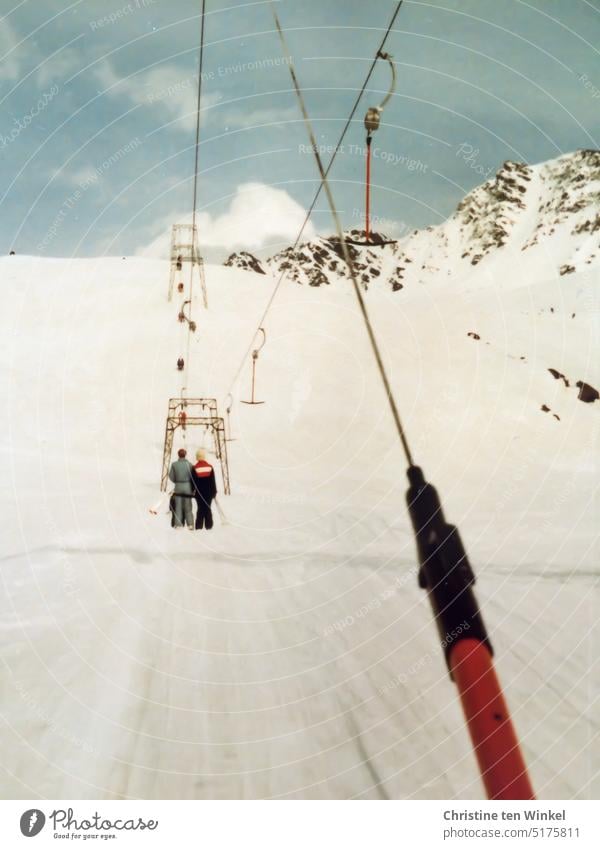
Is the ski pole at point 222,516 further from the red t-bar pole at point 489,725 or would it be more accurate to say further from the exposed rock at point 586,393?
the exposed rock at point 586,393

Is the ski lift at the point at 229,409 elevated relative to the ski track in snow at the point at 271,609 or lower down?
elevated

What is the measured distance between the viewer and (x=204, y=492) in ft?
23.4

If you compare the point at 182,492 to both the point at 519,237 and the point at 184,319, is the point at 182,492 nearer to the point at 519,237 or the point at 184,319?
the point at 184,319

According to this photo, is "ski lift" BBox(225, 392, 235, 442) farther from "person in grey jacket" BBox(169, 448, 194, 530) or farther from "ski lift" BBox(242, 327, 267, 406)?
"person in grey jacket" BBox(169, 448, 194, 530)

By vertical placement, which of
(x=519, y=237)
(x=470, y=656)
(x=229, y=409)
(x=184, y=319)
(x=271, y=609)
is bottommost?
(x=470, y=656)

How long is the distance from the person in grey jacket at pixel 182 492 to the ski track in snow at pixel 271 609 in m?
0.26

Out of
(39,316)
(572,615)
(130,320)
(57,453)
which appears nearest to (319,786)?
(572,615)

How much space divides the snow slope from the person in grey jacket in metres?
0.32

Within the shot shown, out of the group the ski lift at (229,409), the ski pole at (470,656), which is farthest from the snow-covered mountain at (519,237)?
the ski pole at (470,656)

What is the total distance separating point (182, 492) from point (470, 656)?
404cm

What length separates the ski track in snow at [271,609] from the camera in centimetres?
376

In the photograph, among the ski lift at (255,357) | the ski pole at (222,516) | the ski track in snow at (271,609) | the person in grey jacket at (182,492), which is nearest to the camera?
the ski track in snow at (271,609)

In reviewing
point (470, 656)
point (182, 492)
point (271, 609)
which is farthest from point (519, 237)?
point (271, 609)

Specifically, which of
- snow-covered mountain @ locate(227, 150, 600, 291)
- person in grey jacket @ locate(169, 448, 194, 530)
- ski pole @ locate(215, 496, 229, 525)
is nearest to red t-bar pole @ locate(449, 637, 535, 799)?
ski pole @ locate(215, 496, 229, 525)
